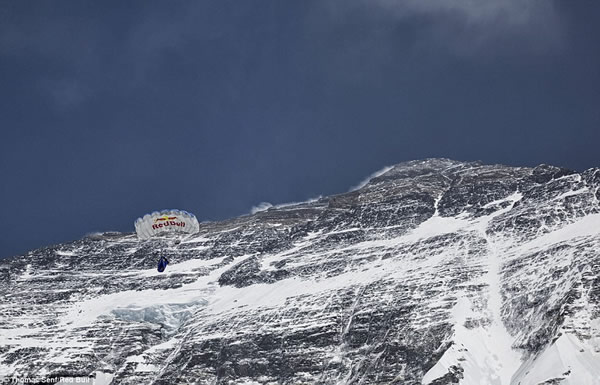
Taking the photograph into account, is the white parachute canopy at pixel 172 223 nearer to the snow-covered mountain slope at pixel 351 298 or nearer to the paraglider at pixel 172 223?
the paraglider at pixel 172 223

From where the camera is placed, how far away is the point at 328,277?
371 ft

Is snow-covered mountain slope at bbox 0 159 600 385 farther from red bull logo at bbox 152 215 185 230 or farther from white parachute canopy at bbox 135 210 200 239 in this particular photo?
red bull logo at bbox 152 215 185 230

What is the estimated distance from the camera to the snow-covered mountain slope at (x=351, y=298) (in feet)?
272

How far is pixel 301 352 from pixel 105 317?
35222mm

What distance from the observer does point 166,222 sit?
102625 mm

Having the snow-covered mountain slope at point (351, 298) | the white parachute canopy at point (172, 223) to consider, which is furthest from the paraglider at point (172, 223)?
the snow-covered mountain slope at point (351, 298)

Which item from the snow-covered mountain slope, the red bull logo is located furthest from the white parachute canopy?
the snow-covered mountain slope

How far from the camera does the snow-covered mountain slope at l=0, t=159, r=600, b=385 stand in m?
82.8

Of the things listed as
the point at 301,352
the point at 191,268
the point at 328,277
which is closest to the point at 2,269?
the point at 191,268

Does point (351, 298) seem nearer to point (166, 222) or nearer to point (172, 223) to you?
point (172, 223)

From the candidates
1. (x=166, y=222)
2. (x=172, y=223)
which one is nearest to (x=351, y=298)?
(x=172, y=223)

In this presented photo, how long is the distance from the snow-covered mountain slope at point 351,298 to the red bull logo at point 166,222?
13790mm

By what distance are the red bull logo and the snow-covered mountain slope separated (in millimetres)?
13790

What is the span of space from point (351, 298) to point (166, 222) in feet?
79.2
